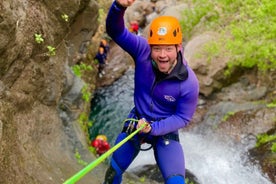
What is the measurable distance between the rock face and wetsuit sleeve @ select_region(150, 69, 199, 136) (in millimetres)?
1844

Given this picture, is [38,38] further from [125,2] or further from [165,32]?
[165,32]

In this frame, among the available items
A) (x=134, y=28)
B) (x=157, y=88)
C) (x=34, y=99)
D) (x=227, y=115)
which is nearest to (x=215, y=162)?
(x=227, y=115)

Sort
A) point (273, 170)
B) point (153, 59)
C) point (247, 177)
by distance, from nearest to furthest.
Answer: point (153, 59), point (273, 170), point (247, 177)

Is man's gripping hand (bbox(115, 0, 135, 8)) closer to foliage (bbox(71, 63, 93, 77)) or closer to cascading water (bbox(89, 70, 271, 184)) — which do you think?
cascading water (bbox(89, 70, 271, 184))

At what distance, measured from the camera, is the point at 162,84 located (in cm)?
381

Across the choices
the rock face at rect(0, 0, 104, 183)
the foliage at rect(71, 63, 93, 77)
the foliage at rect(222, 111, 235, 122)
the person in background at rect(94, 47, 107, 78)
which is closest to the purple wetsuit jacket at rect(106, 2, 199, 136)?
the rock face at rect(0, 0, 104, 183)

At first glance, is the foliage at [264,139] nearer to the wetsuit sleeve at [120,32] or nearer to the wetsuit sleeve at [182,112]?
the wetsuit sleeve at [182,112]

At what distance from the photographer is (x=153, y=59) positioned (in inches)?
147

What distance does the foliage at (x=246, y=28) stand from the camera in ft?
32.1

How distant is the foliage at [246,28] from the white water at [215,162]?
9.76 ft

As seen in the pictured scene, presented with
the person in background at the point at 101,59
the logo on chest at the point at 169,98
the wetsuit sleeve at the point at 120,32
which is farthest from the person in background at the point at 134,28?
the logo on chest at the point at 169,98

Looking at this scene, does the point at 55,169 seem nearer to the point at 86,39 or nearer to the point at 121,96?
the point at 86,39

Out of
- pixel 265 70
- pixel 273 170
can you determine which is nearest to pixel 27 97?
pixel 273 170

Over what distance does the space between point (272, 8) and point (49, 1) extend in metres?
6.03
